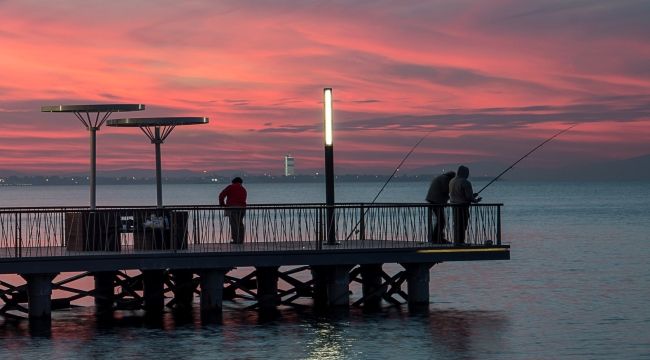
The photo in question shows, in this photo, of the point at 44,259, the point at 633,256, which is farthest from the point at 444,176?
the point at 633,256

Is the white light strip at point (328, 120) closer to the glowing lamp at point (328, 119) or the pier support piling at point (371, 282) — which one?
the glowing lamp at point (328, 119)

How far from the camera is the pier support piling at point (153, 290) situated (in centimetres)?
3164

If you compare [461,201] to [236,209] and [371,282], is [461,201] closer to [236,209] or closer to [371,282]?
[371,282]

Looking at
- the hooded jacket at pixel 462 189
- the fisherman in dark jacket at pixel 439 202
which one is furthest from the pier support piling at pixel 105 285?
the hooded jacket at pixel 462 189

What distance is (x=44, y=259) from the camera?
2717cm

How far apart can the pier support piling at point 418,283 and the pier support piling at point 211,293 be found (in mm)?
4460

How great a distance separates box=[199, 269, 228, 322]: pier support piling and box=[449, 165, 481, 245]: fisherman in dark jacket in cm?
545

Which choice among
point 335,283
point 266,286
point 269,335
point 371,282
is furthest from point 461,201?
point 269,335

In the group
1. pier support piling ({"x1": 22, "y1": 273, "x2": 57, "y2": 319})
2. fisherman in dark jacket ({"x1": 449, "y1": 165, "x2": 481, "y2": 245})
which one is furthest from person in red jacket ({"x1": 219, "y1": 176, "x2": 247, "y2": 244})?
fisherman in dark jacket ({"x1": 449, "y1": 165, "x2": 481, "y2": 245})

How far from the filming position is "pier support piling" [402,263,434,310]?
31.0 metres

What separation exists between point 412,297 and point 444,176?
302cm

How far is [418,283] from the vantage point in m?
31.4

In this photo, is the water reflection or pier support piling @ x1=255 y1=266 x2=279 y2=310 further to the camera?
pier support piling @ x1=255 y1=266 x2=279 y2=310

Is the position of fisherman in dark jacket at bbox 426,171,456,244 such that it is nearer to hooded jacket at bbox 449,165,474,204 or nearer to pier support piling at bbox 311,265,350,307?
hooded jacket at bbox 449,165,474,204
